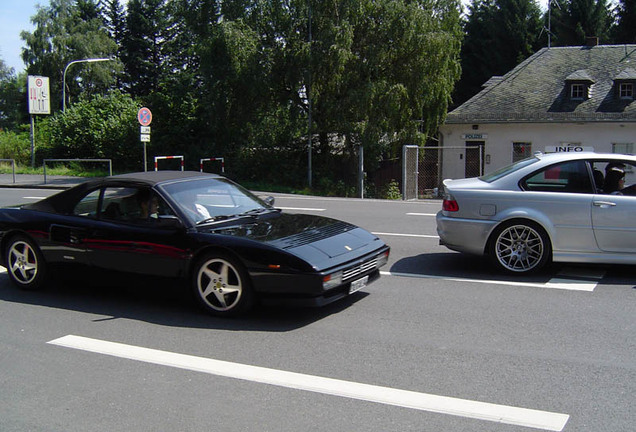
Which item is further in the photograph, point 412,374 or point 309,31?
point 309,31

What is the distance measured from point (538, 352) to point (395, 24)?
895 inches

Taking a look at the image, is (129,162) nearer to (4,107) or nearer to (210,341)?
(210,341)

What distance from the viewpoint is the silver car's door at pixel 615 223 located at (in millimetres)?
7559

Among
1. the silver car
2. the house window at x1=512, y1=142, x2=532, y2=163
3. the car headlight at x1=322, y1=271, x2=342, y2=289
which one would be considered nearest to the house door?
the house window at x1=512, y1=142, x2=532, y2=163

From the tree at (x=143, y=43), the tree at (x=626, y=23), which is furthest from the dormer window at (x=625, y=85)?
the tree at (x=143, y=43)

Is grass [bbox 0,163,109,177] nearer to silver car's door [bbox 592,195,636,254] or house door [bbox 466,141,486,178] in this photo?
house door [bbox 466,141,486,178]

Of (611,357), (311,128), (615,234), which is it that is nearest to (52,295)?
(611,357)

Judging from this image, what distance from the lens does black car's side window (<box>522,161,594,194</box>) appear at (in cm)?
786

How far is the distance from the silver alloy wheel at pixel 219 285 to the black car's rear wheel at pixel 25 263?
2.26 m

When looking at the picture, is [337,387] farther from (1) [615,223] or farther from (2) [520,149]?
(2) [520,149]

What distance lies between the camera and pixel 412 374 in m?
4.80

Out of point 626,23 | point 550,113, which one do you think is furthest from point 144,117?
point 626,23

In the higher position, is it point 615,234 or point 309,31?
point 309,31

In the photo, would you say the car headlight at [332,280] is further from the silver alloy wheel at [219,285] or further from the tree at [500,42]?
the tree at [500,42]
